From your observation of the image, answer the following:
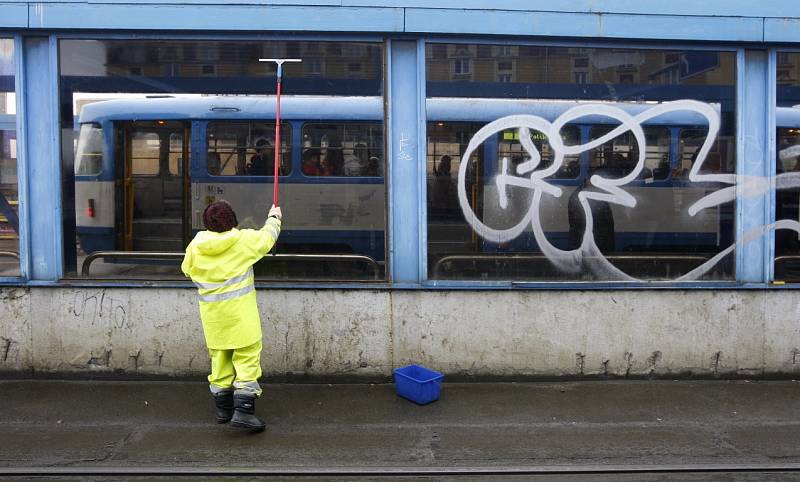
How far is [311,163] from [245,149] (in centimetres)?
83

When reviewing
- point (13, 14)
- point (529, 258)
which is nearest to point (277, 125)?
point (13, 14)

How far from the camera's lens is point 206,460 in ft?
14.7

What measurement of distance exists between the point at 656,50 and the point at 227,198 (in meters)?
4.28

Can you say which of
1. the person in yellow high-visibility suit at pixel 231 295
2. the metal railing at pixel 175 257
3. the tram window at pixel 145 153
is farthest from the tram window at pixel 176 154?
the person in yellow high-visibility suit at pixel 231 295

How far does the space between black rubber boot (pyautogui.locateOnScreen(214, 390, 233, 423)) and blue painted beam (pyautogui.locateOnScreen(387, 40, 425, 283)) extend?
1.78 metres

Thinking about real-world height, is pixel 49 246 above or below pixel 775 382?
above

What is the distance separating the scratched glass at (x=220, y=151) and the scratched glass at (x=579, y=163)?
2.34 ft

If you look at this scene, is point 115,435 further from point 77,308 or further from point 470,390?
point 470,390

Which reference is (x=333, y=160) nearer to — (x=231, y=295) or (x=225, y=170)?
(x=225, y=170)

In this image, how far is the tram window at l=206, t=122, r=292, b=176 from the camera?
7.19 m

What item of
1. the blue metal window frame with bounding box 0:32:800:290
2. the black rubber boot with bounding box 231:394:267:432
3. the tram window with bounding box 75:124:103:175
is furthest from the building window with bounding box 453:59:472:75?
the tram window with bounding box 75:124:103:175

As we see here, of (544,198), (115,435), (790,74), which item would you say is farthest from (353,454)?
(790,74)

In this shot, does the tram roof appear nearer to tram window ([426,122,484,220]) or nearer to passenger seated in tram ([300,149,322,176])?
tram window ([426,122,484,220])

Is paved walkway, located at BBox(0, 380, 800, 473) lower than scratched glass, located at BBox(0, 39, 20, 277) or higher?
lower
